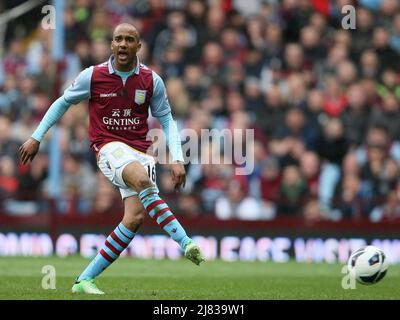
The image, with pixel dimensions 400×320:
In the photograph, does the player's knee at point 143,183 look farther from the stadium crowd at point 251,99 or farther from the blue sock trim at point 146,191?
the stadium crowd at point 251,99

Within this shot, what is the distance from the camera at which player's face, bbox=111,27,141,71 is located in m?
11.0

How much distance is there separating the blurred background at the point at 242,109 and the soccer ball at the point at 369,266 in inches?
243

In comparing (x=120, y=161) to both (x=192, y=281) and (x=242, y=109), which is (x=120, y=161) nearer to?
(x=192, y=281)

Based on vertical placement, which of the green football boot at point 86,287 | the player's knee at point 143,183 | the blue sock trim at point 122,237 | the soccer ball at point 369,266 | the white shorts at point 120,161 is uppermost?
the white shorts at point 120,161

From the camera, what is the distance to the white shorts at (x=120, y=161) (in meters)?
11.0

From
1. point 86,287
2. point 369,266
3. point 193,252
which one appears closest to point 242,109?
point 369,266

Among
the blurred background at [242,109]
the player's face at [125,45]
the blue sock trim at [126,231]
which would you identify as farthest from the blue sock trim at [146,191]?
the blurred background at [242,109]

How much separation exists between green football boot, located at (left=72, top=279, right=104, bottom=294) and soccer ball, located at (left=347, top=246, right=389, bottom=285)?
2.63 meters

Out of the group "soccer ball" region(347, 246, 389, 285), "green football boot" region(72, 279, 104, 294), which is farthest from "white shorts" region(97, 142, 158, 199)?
"soccer ball" region(347, 246, 389, 285)

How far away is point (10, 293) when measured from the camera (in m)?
11.1

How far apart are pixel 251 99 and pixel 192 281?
699cm

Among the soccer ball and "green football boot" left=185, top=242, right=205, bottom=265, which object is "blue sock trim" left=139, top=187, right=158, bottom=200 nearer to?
"green football boot" left=185, top=242, right=205, bottom=265

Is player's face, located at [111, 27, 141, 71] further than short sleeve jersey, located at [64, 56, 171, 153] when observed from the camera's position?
No
